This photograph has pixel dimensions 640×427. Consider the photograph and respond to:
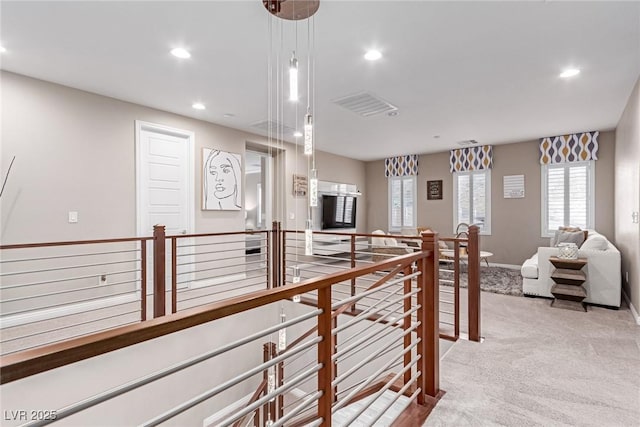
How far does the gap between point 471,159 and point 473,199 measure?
0.88 meters

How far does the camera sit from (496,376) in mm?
2211

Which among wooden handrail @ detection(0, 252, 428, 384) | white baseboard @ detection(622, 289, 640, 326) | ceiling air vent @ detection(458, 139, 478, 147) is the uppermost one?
ceiling air vent @ detection(458, 139, 478, 147)

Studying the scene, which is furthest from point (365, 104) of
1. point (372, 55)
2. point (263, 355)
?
point (263, 355)

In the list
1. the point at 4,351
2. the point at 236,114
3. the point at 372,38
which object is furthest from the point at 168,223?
the point at 372,38

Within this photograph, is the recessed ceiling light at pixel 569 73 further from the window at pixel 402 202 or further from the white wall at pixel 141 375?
the window at pixel 402 202

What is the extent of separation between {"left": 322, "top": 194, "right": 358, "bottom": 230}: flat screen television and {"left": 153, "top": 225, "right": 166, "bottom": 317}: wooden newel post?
4.08 meters

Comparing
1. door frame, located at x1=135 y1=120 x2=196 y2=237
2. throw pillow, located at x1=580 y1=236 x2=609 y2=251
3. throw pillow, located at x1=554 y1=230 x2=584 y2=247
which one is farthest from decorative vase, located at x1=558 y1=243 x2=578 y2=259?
door frame, located at x1=135 y1=120 x2=196 y2=237

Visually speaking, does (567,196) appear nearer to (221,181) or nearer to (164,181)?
(221,181)

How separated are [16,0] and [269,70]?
1850mm

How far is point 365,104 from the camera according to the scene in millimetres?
4039

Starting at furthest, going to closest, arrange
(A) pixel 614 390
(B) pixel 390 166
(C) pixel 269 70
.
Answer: (B) pixel 390 166 < (C) pixel 269 70 < (A) pixel 614 390

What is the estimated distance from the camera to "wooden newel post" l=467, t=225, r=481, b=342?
9.07 feet

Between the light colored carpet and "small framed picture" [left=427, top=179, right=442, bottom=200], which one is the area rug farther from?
"small framed picture" [left=427, top=179, right=442, bottom=200]

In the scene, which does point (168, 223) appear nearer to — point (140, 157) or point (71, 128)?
point (140, 157)
